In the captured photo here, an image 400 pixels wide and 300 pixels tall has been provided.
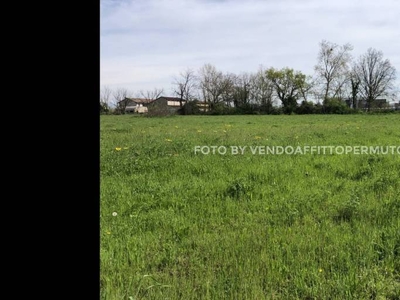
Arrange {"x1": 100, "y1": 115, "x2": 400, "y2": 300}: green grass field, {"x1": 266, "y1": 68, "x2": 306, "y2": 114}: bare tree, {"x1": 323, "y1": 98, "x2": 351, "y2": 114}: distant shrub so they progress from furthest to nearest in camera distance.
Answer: {"x1": 266, "y1": 68, "x2": 306, "y2": 114}: bare tree, {"x1": 323, "y1": 98, "x2": 351, "y2": 114}: distant shrub, {"x1": 100, "y1": 115, "x2": 400, "y2": 300}: green grass field

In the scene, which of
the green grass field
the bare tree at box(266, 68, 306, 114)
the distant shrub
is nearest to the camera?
the green grass field

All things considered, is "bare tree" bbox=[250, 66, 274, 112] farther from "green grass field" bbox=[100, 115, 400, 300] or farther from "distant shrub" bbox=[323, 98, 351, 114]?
"green grass field" bbox=[100, 115, 400, 300]

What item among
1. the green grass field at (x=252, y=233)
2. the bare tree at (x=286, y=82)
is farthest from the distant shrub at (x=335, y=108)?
the green grass field at (x=252, y=233)

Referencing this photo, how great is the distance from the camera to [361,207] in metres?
3.72

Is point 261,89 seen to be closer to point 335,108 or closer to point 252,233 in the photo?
point 335,108

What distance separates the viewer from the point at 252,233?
3.13 metres

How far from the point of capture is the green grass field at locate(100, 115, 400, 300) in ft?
7.55

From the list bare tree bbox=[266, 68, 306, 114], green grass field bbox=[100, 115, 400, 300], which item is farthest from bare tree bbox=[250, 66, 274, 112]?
green grass field bbox=[100, 115, 400, 300]

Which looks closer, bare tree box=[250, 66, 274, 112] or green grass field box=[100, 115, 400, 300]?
green grass field box=[100, 115, 400, 300]

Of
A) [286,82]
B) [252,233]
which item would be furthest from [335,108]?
[252,233]
